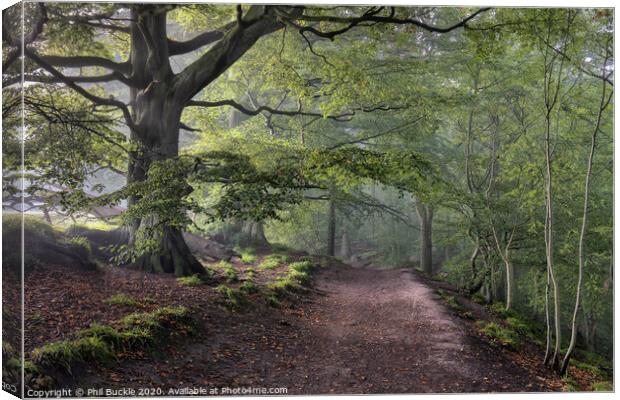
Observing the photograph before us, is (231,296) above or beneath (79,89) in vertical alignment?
beneath

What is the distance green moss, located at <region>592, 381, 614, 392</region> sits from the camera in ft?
16.7

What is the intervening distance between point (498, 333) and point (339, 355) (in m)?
1.93

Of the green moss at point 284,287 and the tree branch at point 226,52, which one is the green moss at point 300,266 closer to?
the green moss at point 284,287

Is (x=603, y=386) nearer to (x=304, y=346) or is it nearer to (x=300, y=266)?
(x=304, y=346)

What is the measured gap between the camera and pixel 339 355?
4.90 metres

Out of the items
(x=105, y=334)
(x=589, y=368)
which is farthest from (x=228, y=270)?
(x=589, y=368)

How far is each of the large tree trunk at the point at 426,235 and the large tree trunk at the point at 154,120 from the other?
2.61 meters

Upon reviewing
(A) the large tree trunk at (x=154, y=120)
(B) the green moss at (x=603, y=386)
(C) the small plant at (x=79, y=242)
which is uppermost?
(A) the large tree trunk at (x=154, y=120)

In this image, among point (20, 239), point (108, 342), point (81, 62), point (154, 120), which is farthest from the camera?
point (154, 120)

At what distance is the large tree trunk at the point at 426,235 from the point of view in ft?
17.9

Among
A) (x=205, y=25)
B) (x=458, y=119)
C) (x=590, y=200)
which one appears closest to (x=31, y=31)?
(x=205, y=25)

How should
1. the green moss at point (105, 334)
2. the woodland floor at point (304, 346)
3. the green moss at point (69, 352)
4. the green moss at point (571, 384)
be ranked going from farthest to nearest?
the green moss at point (571, 384), the woodland floor at point (304, 346), the green moss at point (105, 334), the green moss at point (69, 352)

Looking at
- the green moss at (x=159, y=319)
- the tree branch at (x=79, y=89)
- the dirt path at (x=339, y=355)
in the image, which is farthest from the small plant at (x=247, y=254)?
the tree branch at (x=79, y=89)

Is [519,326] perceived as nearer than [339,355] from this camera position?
No
